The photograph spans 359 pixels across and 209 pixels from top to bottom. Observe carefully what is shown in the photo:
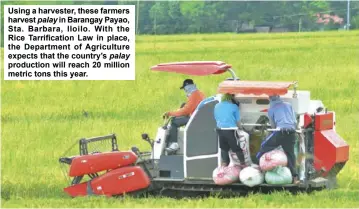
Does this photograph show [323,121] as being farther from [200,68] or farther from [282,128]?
[200,68]

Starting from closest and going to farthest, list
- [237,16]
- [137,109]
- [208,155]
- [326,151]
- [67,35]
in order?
[326,151], [208,155], [67,35], [137,109], [237,16]

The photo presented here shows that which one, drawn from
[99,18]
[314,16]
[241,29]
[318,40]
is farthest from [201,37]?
[99,18]

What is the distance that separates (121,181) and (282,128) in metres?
2.43

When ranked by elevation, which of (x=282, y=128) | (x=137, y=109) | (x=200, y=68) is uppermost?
(x=200, y=68)

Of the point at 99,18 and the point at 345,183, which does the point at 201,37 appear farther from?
the point at 345,183

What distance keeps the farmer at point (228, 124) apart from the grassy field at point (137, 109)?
700mm

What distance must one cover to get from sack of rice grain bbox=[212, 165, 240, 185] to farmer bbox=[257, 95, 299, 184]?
0.37 meters

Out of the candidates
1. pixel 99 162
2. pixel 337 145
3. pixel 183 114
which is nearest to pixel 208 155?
pixel 183 114

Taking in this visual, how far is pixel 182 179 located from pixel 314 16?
6826cm

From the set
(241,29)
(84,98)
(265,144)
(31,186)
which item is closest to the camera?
(265,144)

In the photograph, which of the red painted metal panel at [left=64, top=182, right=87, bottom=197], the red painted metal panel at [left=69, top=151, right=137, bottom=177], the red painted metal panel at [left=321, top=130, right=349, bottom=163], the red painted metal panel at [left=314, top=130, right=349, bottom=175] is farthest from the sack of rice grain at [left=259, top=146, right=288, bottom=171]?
the red painted metal panel at [left=64, top=182, right=87, bottom=197]

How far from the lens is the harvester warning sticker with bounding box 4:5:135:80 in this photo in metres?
22.0

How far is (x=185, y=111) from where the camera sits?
15523 millimetres

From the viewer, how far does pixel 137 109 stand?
26.0 metres
